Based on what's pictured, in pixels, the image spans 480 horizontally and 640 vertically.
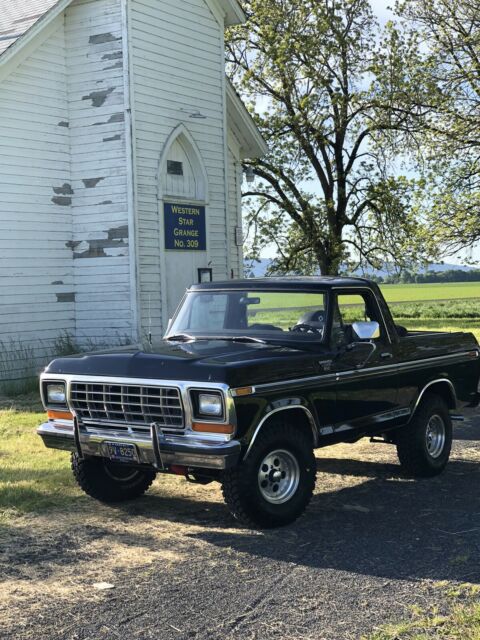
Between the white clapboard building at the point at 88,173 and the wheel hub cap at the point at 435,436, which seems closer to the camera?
the wheel hub cap at the point at 435,436

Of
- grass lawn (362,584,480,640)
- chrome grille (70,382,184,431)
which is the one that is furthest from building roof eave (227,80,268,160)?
grass lawn (362,584,480,640)

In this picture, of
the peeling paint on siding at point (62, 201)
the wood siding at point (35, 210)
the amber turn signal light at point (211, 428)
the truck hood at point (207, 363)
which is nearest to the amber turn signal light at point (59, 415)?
the truck hood at point (207, 363)

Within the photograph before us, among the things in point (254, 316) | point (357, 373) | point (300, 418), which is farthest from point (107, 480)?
point (357, 373)

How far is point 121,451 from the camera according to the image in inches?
249

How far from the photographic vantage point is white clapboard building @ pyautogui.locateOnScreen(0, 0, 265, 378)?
15.6 m

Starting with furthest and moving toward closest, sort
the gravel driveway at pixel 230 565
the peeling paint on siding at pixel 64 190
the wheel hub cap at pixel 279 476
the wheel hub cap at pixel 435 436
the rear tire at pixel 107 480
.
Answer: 1. the peeling paint on siding at pixel 64 190
2. the wheel hub cap at pixel 435 436
3. the rear tire at pixel 107 480
4. the wheel hub cap at pixel 279 476
5. the gravel driveway at pixel 230 565

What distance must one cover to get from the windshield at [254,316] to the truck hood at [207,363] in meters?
0.24

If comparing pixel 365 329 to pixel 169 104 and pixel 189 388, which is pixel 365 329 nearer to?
pixel 189 388

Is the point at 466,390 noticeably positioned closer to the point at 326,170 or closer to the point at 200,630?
the point at 200,630

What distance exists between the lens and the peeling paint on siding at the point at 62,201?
1630 cm

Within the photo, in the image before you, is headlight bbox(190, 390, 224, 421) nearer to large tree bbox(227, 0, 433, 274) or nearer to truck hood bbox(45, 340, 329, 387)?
truck hood bbox(45, 340, 329, 387)

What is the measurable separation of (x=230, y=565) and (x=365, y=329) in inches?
97.1

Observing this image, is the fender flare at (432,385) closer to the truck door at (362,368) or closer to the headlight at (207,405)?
the truck door at (362,368)

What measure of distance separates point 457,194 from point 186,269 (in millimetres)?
14297
